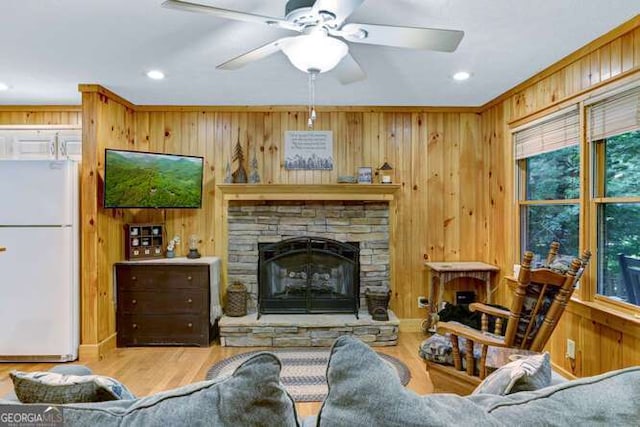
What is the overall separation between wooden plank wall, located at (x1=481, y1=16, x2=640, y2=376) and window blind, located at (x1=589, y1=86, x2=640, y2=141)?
0.12 meters

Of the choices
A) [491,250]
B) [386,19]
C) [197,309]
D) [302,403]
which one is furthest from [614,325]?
[197,309]

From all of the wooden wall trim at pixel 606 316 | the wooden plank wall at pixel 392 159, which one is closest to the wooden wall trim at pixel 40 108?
the wooden plank wall at pixel 392 159

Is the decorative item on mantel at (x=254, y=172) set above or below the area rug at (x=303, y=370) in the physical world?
above

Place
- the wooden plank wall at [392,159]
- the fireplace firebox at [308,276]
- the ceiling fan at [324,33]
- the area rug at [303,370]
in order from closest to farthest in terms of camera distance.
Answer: the ceiling fan at [324,33]
the area rug at [303,370]
the fireplace firebox at [308,276]
the wooden plank wall at [392,159]

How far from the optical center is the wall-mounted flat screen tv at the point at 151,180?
3.43 meters

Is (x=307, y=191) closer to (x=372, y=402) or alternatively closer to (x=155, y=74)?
(x=155, y=74)

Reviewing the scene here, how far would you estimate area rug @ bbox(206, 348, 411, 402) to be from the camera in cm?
275

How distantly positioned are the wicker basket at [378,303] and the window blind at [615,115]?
2168 millimetres

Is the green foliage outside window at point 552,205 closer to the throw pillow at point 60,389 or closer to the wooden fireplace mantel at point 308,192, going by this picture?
the wooden fireplace mantel at point 308,192

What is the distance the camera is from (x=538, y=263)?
133 inches

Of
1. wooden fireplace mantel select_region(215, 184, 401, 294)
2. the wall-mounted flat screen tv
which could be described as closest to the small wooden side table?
wooden fireplace mantel select_region(215, 184, 401, 294)

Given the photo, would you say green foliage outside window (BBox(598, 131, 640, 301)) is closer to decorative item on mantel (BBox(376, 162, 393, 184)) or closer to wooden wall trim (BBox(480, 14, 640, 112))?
wooden wall trim (BBox(480, 14, 640, 112))

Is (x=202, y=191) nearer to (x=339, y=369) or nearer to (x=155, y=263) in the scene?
(x=155, y=263)

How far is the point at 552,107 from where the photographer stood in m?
3.04
